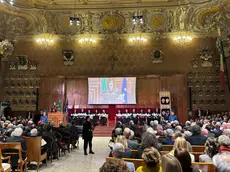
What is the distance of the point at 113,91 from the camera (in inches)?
691

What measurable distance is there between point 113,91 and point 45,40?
7003 millimetres

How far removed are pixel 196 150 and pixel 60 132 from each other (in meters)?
5.37

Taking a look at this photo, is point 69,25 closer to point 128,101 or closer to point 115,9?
point 115,9

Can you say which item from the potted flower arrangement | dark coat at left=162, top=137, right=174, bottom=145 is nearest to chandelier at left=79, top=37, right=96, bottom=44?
the potted flower arrangement

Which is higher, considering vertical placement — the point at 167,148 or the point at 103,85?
the point at 103,85

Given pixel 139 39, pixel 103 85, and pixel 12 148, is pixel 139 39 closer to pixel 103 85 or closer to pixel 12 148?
pixel 103 85

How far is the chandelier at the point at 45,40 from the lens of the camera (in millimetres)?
18344

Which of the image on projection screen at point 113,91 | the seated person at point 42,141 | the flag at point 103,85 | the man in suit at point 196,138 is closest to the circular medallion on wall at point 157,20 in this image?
the image on projection screen at point 113,91

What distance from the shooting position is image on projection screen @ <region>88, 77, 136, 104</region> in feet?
57.5

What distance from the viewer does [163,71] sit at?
17.9 metres

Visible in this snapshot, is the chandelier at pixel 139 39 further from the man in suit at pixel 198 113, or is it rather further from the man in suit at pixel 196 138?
the man in suit at pixel 196 138

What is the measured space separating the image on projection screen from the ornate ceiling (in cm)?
385

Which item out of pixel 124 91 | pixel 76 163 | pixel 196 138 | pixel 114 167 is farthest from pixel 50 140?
pixel 124 91

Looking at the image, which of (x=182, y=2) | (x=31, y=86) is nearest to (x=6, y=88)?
(x=31, y=86)
